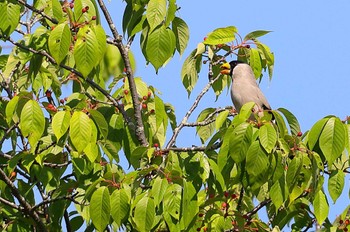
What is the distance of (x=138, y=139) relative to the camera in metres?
5.65

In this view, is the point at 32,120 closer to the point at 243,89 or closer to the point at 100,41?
the point at 100,41

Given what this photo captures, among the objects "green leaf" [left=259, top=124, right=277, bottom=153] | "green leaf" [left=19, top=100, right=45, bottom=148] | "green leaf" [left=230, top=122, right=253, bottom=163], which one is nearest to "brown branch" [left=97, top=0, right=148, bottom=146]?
"green leaf" [left=19, top=100, right=45, bottom=148]

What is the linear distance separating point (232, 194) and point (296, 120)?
31.1 inches

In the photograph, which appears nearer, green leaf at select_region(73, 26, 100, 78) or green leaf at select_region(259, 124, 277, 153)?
green leaf at select_region(259, 124, 277, 153)

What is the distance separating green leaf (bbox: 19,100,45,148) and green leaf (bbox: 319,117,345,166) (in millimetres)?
1459

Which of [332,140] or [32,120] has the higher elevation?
[32,120]

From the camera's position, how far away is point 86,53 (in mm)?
4883

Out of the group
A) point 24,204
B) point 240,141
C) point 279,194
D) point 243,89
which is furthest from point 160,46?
point 243,89

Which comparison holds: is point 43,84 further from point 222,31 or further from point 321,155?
point 321,155

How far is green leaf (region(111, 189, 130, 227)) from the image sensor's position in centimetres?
465

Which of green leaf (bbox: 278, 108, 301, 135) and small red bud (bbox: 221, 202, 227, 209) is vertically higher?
green leaf (bbox: 278, 108, 301, 135)

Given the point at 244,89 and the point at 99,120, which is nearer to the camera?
the point at 99,120

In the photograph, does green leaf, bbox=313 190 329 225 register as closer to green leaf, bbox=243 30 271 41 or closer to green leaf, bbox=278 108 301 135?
green leaf, bbox=278 108 301 135

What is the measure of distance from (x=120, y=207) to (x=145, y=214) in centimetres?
15
